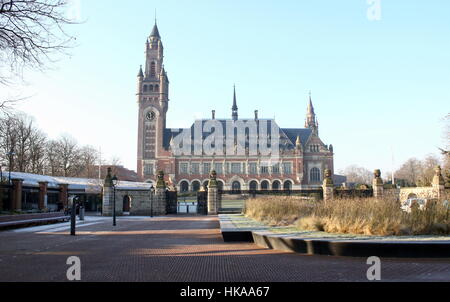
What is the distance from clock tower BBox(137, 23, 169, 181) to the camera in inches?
3184

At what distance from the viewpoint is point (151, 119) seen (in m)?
81.6

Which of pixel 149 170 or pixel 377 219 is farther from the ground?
pixel 149 170

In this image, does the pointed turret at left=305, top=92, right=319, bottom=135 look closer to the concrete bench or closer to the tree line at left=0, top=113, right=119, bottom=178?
the tree line at left=0, top=113, right=119, bottom=178

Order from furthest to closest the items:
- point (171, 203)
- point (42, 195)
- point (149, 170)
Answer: point (149, 170)
point (171, 203)
point (42, 195)

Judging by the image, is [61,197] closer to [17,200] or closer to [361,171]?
[17,200]

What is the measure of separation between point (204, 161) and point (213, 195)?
46.1 meters

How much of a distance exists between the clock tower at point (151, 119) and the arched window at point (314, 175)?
30.4 metres

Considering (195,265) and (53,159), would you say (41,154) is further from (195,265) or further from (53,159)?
(195,265)

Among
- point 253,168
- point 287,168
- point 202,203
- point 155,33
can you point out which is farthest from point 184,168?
point 202,203

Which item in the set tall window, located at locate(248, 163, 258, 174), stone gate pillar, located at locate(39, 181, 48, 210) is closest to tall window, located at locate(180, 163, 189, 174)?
tall window, located at locate(248, 163, 258, 174)

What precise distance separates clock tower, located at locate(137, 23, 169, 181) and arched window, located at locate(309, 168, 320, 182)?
3042 centimetres
